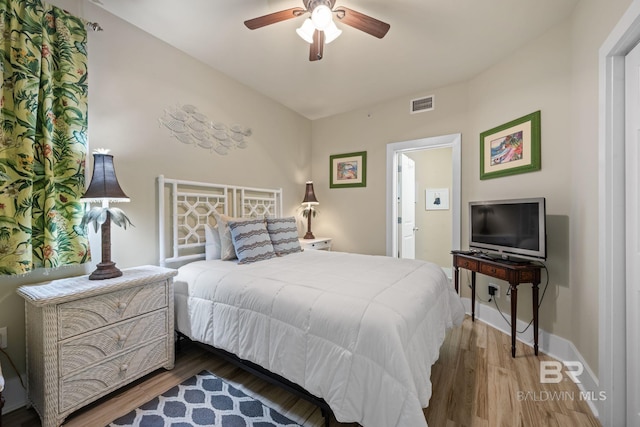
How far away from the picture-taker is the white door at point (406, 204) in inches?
146

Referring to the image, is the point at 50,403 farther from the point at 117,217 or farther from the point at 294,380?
the point at 294,380

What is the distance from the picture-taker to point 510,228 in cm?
232

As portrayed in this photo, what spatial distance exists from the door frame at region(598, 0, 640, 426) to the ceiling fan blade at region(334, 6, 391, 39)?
1237 mm

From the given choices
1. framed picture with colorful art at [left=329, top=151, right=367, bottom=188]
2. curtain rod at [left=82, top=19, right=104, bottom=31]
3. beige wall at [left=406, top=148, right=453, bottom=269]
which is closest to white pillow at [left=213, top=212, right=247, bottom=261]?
curtain rod at [left=82, top=19, right=104, bottom=31]

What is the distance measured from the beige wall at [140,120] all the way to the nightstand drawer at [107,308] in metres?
0.49

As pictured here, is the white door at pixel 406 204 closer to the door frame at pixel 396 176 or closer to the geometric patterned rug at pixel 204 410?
the door frame at pixel 396 176

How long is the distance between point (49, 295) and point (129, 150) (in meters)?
1.21

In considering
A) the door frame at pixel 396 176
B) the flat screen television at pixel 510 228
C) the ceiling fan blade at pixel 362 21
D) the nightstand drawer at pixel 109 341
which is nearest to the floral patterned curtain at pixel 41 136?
the nightstand drawer at pixel 109 341

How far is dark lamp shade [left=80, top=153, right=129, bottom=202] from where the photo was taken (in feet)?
Result: 5.45

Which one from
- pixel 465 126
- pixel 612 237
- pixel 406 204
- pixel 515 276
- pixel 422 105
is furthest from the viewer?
pixel 406 204

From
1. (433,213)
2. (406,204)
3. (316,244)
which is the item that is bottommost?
(316,244)

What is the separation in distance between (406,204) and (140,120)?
336 cm

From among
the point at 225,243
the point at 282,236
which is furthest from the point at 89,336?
the point at 282,236

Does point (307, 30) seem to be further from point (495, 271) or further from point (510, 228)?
point (495, 271)
